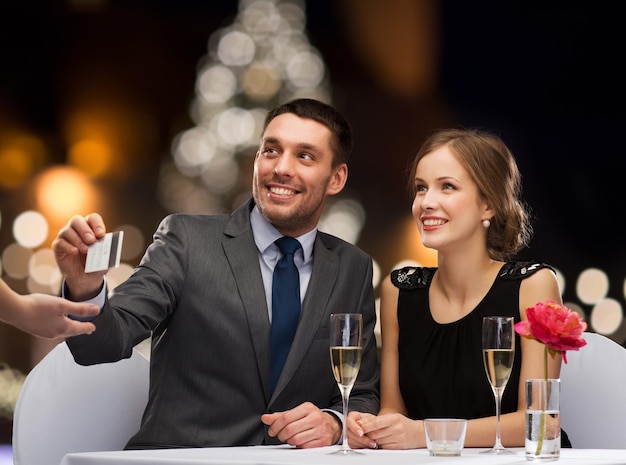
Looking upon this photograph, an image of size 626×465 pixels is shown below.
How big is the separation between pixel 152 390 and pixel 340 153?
35.1 inches

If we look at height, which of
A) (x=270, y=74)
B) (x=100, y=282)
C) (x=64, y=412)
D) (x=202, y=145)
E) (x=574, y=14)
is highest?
(x=574, y=14)

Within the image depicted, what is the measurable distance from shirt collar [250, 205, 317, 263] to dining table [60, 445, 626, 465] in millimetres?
844

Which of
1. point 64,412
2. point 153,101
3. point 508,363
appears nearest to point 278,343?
point 64,412

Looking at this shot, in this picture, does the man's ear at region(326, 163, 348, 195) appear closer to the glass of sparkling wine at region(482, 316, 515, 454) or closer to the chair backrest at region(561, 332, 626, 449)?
the chair backrest at region(561, 332, 626, 449)

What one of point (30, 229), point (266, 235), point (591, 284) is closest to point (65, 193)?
point (30, 229)

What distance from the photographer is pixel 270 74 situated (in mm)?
6031

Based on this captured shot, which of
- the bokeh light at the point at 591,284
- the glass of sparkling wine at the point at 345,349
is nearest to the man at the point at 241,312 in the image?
the glass of sparkling wine at the point at 345,349

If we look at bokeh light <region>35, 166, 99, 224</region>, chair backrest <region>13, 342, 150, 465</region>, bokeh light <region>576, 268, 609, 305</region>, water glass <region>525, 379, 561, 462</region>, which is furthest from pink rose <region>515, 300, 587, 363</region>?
bokeh light <region>35, 166, 99, 224</region>

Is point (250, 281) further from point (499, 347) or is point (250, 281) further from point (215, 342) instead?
point (499, 347)

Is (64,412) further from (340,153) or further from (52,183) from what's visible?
(52,183)

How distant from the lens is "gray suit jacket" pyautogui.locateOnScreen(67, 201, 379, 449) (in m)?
2.30

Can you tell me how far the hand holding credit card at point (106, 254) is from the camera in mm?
1611

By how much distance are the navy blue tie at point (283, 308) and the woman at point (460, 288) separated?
1.08ft

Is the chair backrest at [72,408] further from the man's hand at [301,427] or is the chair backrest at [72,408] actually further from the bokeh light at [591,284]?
the bokeh light at [591,284]
